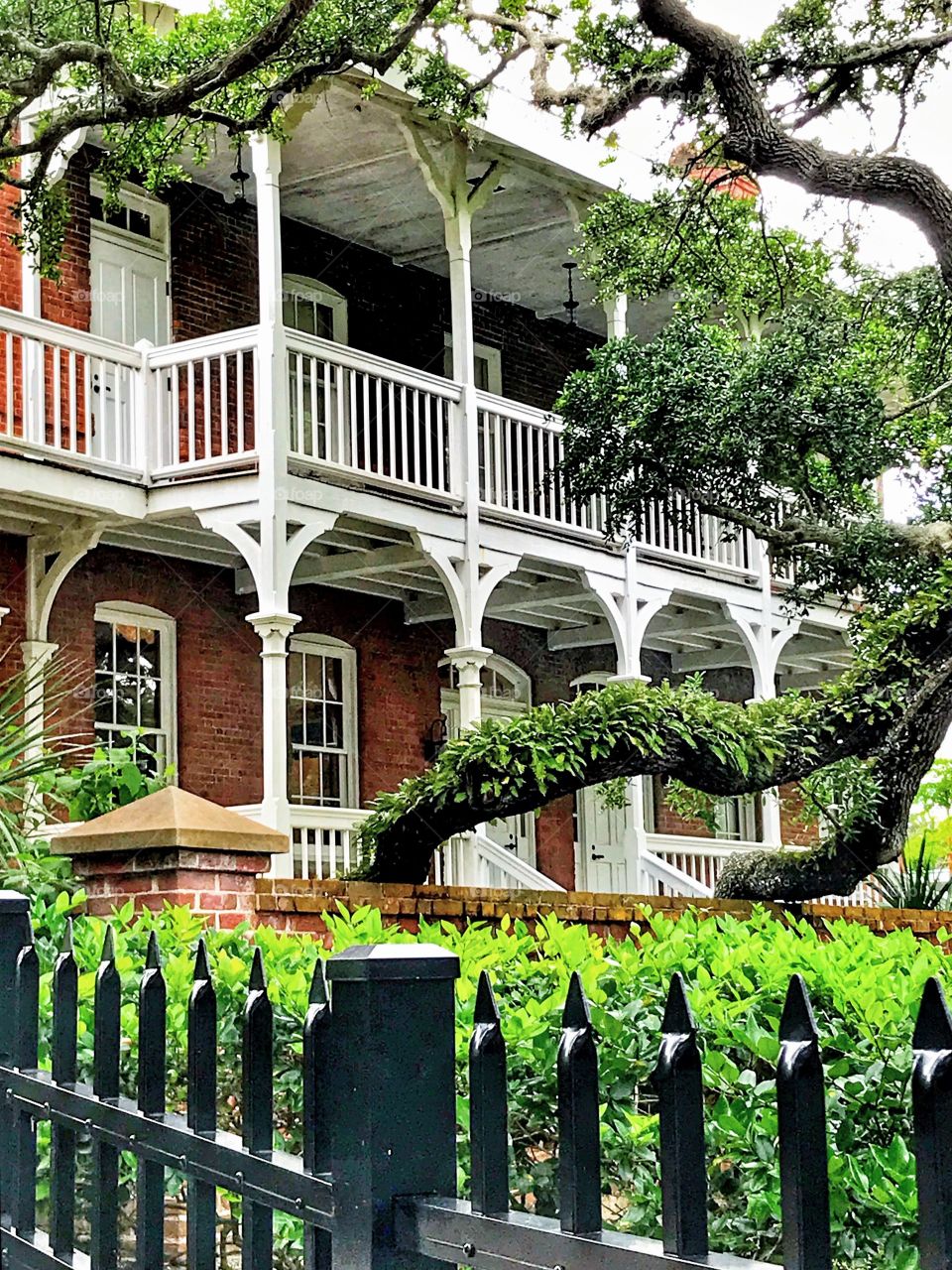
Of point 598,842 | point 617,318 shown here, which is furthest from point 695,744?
point 598,842

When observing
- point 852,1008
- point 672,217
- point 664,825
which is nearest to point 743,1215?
point 852,1008

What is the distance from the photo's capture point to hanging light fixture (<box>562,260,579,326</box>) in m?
17.8

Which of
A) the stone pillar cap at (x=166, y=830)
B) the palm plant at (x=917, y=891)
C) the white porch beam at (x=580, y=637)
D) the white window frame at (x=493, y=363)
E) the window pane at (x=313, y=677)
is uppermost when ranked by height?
the white window frame at (x=493, y=363)

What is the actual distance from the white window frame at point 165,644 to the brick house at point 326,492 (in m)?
0.03

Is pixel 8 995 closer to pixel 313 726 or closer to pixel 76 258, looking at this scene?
pixel 76 258

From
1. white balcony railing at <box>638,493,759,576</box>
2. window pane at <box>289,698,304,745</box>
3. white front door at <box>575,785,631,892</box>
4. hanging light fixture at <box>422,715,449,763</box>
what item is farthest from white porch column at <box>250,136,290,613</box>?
white front door at <box>575,785,631,892</box>

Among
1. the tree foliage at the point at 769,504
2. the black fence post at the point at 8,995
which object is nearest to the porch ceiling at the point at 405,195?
the tree foliage at the point at 769,504

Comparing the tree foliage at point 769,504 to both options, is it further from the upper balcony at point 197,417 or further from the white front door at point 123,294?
the white front door at point 123,294

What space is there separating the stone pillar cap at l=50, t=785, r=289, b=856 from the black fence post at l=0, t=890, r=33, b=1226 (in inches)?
122

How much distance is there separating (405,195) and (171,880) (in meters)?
10.7

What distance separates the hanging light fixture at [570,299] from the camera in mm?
17781

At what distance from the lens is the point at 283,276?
53.2 feet

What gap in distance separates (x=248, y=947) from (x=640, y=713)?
5.61m

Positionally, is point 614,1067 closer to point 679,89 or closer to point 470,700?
point 679,89
